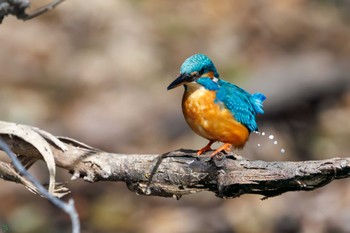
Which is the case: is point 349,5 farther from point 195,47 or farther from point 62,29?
point 62,29

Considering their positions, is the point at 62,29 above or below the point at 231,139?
above

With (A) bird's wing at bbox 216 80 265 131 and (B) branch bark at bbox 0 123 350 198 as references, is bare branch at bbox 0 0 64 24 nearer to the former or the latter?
(B) branch bark at bbox 0 123 350 198

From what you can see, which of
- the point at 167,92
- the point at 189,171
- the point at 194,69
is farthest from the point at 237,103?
the point at 167,92

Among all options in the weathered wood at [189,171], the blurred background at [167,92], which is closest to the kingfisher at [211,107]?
the weathered wood at [189,171]

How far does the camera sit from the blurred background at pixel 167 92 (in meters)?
6.56

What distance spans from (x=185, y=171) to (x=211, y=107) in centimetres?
40

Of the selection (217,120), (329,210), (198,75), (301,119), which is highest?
(198,75)

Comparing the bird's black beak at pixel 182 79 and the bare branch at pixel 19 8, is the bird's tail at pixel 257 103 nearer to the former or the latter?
the bird's black beak at pixel 182 79

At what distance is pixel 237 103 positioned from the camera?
352cm

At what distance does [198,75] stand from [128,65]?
500cm

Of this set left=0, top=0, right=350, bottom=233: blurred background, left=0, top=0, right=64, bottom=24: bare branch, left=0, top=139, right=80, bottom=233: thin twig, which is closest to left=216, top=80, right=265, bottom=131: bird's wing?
left=0, top=0, right=64, bottom=24: bare branch

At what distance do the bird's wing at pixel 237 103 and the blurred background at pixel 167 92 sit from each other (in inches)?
114

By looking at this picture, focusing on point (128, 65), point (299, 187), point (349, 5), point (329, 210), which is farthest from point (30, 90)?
point (299, 187)

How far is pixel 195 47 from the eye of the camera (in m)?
8.84
